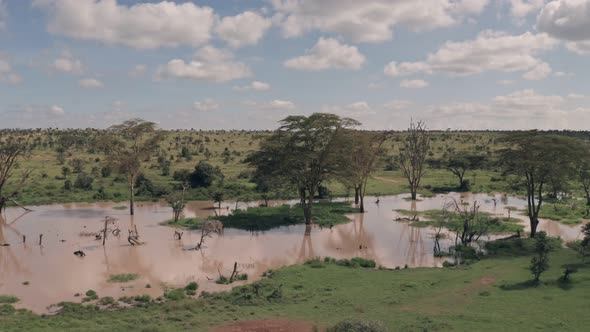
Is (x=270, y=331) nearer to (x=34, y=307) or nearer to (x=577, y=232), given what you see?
(x=34, y=307)

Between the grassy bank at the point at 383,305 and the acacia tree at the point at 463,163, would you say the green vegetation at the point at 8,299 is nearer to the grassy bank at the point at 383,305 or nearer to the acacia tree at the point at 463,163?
the grassy bank at the point at 383,305

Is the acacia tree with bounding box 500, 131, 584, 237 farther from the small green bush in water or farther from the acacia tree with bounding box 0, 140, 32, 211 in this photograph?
the acacia tree with bounding box 0, 140, 32, 211

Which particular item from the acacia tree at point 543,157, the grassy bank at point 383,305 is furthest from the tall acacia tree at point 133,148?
the acacia tree at point 543,157

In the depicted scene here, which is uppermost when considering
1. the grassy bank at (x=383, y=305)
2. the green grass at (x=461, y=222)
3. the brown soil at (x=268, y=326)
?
the green grass at (x=461, y=222)

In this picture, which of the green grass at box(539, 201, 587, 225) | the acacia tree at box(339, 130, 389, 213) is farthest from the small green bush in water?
the green grass at box(539, 201, 587, 225)

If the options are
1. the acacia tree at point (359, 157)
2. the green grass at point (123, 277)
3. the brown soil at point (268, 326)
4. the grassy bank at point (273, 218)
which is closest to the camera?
the brown soil at point (268, 326)

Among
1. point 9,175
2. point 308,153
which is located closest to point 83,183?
point 9,175
